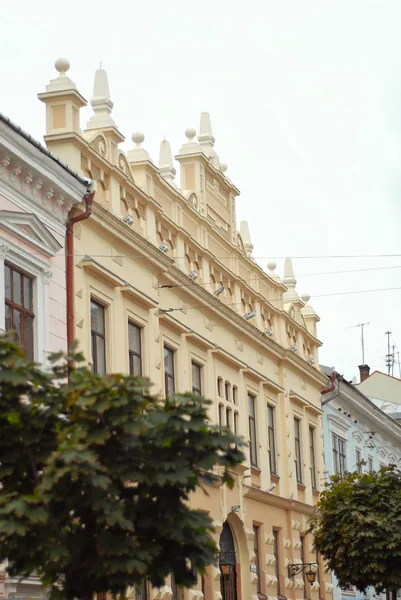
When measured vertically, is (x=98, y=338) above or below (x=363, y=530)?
above

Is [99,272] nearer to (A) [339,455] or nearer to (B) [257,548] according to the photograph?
(B) [257,548]

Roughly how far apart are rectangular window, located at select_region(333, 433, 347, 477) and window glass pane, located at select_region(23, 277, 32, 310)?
20.8 metres

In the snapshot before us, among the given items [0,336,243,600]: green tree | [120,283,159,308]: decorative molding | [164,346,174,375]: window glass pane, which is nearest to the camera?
[0,336,243,600]: green tree

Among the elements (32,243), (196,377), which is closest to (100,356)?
(32,243)

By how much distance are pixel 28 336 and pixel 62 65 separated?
17.4ft

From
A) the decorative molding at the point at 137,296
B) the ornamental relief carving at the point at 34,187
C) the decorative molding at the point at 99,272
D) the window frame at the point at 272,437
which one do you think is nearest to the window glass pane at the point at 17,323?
the ornamental relief carving at the point at 34,187

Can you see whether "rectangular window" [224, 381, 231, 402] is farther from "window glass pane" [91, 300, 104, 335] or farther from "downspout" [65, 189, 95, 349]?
"downspout" [65, 189, 95, 349]

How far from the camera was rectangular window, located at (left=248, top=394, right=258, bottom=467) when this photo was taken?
31894 millimetres

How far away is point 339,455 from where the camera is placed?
41.2 metres

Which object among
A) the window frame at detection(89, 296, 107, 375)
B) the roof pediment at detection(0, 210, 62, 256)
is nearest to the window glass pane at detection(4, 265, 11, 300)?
the roof pediment at detection(0, 210, 62, 256)

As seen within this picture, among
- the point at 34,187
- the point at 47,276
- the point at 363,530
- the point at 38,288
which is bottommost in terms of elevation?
the point at 363,530

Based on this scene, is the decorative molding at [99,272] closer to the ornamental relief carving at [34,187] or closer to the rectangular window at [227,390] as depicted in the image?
the ornamental relief carving at [34,187]

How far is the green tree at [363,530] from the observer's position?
89.2 feet

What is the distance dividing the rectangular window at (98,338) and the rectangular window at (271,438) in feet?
34.3
